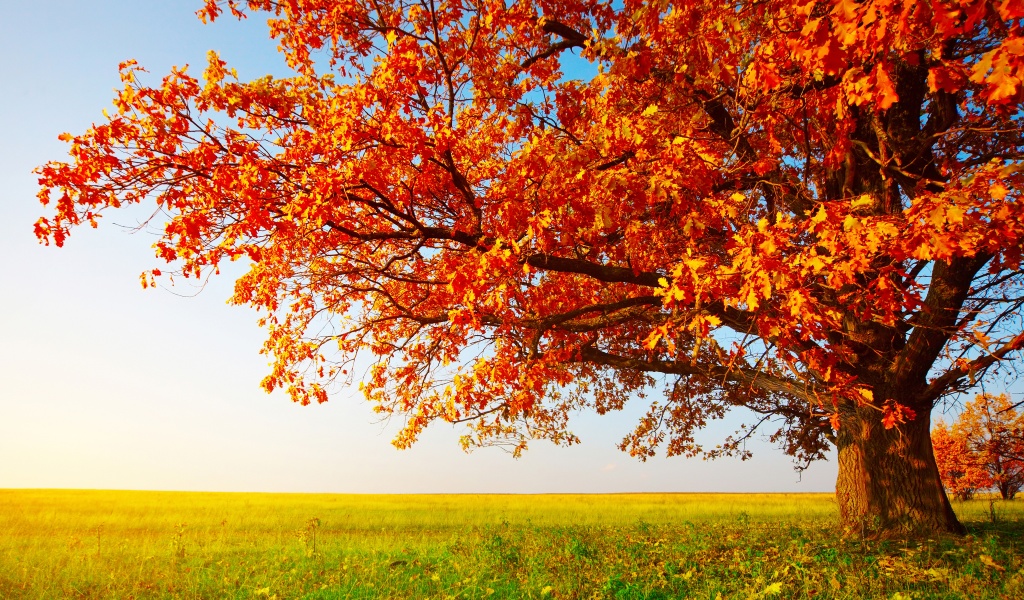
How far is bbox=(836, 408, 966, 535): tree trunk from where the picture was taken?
11602mm

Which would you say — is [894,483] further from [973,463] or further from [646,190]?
[973,463]

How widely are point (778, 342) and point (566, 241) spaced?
3.67m

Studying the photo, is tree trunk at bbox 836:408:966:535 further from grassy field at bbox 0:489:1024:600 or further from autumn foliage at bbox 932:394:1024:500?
autumn foliage at bbox 932:394:1024:500

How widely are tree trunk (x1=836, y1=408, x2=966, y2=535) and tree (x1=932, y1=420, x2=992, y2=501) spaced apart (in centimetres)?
2772

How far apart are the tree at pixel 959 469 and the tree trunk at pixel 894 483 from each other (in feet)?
90.9

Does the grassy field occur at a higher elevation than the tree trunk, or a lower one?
lower

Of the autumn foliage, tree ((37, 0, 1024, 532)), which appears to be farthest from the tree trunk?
the autumn foliage

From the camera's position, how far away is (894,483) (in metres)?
11.8

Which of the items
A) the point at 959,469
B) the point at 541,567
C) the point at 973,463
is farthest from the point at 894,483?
the point at 959,469

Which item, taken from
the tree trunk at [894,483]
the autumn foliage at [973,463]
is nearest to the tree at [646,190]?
the tree trunk at [894,483]

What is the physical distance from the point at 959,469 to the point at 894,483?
113 feet

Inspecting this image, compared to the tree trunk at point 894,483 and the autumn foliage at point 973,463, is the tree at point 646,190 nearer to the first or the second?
the tree trunk at point 894,483

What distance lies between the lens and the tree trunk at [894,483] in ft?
38.1

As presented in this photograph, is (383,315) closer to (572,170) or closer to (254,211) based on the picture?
(254,211)
